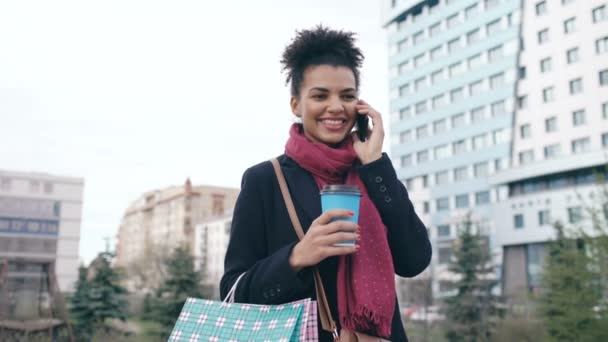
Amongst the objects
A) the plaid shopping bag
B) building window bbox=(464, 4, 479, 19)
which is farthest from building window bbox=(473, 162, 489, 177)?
the plaid shopping bag

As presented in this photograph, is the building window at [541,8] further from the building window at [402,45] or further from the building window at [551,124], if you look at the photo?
the building window at [402,45]

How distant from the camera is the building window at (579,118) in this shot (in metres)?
39.7

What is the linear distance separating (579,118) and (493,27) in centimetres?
1168

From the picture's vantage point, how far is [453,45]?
51.9m

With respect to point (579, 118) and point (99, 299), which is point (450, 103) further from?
point (99, 299)

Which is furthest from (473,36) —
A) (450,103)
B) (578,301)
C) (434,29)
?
(578,301)

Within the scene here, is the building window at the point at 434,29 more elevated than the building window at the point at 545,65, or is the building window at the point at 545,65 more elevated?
the building window at the point at 434,29

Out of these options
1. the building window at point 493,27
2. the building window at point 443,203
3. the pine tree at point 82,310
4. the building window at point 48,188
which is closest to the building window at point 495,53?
the building window at point 493,27

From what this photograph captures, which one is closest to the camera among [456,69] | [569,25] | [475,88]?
[569,25]

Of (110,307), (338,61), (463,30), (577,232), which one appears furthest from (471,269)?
(463,30)

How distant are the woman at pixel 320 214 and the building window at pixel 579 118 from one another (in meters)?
42.1

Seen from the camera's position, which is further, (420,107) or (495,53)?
(420,107)

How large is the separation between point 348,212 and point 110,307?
63.3 ft

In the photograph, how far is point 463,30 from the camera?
50688 mm
